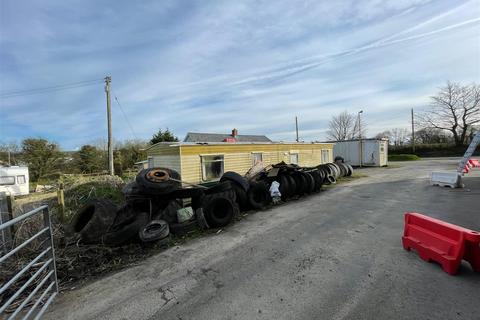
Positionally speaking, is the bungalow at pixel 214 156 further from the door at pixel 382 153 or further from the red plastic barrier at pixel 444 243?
the door at pixel 382 153

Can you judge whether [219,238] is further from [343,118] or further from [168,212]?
[343,118]

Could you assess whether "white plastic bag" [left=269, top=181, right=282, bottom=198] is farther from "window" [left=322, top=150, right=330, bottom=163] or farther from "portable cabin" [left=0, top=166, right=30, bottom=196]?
"portable cabin" [left=0, top=166, right=30, bottom=196]

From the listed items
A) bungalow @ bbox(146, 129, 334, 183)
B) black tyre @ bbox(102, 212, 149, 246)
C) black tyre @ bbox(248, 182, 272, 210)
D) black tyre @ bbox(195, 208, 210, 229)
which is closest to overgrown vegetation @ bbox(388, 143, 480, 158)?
bungalow @ bbox(146, 129, 334, 183)

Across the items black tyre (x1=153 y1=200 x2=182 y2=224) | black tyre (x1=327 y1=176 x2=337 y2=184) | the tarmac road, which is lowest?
the tarmac road

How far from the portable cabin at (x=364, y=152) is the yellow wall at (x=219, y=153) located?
10.6 m

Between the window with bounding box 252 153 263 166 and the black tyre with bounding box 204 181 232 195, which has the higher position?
the window with bounding box 252 153 263 166

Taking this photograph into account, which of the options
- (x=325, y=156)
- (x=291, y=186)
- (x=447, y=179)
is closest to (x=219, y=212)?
(x=291, y=186)

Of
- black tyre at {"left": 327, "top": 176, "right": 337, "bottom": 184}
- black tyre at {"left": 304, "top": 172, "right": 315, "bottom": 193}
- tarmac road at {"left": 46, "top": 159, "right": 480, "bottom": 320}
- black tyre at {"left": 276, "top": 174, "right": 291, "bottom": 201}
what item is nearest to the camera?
tarmac road at {"left": 46, "top": 159, "right": 480, "bottom": 320}

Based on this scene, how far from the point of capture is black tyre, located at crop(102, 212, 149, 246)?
16.1 ft

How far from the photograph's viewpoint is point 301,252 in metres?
4.21

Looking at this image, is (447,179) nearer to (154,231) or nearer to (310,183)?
(310,183)

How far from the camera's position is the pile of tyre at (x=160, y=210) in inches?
201

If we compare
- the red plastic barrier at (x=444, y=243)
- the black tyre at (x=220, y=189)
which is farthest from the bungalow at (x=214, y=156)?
the red plastic barrier at (x=444, y=243)

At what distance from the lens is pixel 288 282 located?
3252 mm
